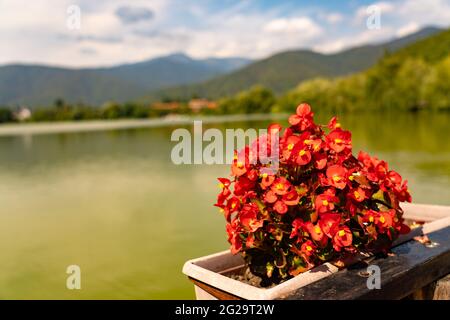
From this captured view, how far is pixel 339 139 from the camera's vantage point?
88.3 inches

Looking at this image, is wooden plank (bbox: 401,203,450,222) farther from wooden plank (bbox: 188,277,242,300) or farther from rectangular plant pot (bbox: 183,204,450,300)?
wooden plank (bbox: 188,277,242,300)

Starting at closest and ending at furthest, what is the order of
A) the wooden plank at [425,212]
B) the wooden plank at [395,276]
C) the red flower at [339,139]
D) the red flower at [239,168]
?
the wooden plank at [395,276] → the red flower at [239,168] → the red flower at [339,139] → the wooden plank at [425,212]

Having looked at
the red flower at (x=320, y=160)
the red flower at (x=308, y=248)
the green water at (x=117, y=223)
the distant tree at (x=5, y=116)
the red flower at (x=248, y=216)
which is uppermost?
the distant tree at (x=5, y=116)

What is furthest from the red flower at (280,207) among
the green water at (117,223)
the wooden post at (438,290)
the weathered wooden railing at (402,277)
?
the green water at (117,223)

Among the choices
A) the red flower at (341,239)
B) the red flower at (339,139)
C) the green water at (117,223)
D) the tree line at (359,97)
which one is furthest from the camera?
the tree line at (359,97)

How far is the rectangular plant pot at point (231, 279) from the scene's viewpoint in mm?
1862

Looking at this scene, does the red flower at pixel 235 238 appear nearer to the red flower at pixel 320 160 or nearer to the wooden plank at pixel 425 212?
the red flower at pixel 320 160

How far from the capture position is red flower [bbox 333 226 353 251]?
6.59ft

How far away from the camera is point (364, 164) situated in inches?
94.0

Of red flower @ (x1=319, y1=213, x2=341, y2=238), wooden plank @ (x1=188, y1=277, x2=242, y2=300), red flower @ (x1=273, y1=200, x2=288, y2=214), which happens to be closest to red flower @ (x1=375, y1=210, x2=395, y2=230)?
red flower @ (x1=319, y1=213, x2=341, y2=238)

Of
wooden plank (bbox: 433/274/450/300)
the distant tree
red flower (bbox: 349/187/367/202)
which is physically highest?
the distant tree

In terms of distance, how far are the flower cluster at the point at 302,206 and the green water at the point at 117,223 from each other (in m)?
2.08

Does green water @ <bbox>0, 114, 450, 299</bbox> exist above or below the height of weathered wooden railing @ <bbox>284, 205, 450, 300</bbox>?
below
